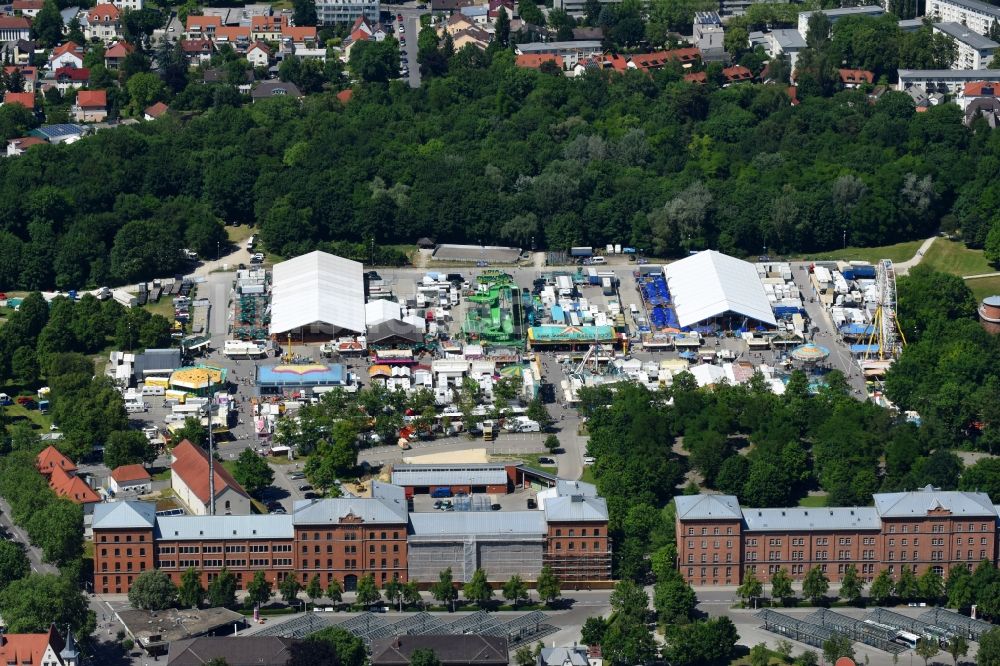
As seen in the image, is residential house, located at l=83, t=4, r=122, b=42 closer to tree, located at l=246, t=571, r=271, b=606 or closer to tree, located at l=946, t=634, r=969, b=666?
tree, located at l=246, t=571, r=271, b=606

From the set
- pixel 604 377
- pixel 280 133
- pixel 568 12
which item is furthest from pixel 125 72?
pixel 604 377

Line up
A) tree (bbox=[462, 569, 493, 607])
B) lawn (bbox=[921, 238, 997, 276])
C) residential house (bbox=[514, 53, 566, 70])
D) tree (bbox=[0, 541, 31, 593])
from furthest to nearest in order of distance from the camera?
residential house (bbox=[514, 53, 566, 70]) < lawn (bbox=[921, 238, 997, 276]) < tree (bbox=[462, 569, 493, 607]) < tree (bbox=[0, 541, 31, 593])

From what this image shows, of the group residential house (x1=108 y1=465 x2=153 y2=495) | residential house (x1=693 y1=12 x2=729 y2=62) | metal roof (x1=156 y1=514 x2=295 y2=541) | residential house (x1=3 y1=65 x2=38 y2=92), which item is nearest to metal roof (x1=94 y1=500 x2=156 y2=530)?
metal roof (x1=156 y1=514 x2=295 y2=541)

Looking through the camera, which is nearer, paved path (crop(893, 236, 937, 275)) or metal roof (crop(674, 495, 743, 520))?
metal roof (crop(674, 495, 743, 520))

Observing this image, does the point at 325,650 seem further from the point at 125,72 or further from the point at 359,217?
the point at 125,72

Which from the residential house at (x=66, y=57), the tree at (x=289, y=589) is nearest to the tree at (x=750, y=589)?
the tree at (x=289, y=589)

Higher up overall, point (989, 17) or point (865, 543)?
point (989, 17)
